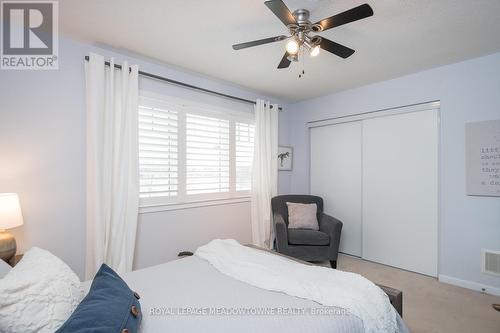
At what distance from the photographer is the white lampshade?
1773mm

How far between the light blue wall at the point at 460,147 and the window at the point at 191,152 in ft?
7.21

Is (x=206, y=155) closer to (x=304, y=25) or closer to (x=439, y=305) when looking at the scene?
(x=304, y=25)

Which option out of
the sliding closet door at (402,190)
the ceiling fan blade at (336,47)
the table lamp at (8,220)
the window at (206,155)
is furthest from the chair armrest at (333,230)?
the table lamp at (8,220)

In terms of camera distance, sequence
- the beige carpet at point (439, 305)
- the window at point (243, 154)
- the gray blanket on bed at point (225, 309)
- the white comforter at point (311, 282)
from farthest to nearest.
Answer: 1. the window at point (243, 154)
2. the beige carpet at point (439, 305)
3. the white comforter at point (311, 282)
4. the gray blanket on bed at point (225, 309)

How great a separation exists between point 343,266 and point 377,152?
5.32 feet

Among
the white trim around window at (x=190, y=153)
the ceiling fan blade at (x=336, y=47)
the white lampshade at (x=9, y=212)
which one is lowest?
the white lampshade at (x=9, y=212)

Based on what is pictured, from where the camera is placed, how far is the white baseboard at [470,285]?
Result: 8.67 ft

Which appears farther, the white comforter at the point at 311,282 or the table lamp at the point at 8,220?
the table lamp at the point at 8,220

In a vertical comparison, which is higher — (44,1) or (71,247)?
(44,1)

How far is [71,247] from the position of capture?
7.75ft

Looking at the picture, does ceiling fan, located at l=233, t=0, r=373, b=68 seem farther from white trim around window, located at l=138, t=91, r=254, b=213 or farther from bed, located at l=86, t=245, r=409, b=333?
bed, located at l=86, t=245, r=409, b=333

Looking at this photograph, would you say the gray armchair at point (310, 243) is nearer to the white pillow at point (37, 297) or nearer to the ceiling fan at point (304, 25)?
the ceiling fan at point (304, 25)

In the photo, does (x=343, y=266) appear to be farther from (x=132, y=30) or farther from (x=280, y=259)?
(x=132, y=30)

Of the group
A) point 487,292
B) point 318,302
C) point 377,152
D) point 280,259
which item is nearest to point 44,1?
point 280,259
